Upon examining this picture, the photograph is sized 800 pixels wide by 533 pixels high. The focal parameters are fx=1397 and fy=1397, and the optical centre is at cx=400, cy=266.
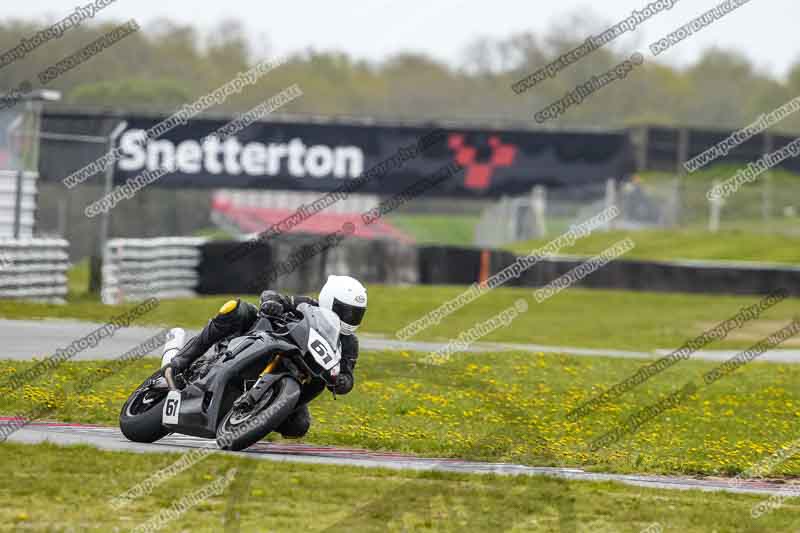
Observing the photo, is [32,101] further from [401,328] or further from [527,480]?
[527,480]

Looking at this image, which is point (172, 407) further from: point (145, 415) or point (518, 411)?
Answer: point (518, 411)

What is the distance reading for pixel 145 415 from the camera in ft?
34.6

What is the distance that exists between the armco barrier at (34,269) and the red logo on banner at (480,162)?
17.8m

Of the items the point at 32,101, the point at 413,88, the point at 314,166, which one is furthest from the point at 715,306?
the point at 413,88

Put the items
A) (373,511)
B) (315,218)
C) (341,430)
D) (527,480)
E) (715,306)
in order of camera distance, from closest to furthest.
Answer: (373,511) < (527,480) < (341,430) < (715,306) < (315,218)

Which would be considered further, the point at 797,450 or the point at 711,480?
the point at 797,450

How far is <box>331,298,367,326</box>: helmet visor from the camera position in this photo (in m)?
10.3

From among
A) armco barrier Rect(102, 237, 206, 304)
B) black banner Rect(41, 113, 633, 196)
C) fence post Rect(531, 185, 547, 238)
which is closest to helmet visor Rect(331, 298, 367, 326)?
armco barrier Rect(102, 237, 206, 304)

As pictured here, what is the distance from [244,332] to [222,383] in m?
0.47

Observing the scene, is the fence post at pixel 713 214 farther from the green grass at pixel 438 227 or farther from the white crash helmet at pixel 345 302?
the white crash helmet at pixel 345 302

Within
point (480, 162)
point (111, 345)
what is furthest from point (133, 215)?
point (111, 345)

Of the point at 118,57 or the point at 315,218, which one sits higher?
the point at 118,57

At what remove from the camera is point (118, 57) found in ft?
180

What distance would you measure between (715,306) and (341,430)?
832 inches
